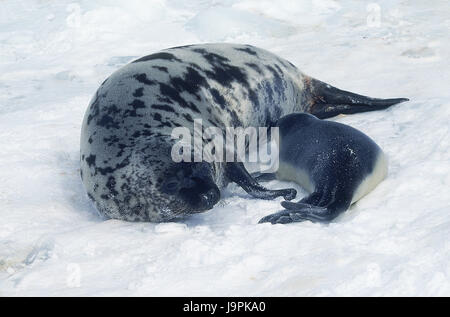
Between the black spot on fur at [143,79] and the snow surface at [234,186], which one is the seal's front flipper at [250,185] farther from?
the black spot on fur at [143,79]

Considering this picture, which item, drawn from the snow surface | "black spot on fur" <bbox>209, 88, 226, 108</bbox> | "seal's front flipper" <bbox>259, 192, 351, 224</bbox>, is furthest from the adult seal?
"seal's front flipper" <bbox>259, 192, 351, 224</bbox>

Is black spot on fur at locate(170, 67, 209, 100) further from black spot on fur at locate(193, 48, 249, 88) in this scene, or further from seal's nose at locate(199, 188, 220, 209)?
seal's nose at locate(199, 188, 220, 209)

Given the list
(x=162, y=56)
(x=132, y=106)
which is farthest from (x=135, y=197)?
(x=162, y=56)

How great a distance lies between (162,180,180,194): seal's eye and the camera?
9.86ft

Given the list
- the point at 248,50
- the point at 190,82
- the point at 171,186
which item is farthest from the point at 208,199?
the point at 248,50

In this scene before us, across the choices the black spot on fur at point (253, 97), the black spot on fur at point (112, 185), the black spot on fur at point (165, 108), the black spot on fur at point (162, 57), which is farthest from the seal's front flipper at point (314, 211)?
the black spot on fur at point (162, 57)

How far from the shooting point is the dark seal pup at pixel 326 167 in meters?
2.89

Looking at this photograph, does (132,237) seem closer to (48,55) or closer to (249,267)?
(249,267)

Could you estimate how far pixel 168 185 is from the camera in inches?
119

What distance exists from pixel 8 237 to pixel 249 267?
114 centimetres

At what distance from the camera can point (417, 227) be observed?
262 cm

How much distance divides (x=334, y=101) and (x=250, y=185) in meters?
1.35

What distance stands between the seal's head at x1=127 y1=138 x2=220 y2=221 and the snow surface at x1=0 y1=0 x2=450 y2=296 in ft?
0.30

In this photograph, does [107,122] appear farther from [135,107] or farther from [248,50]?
[248,50]
